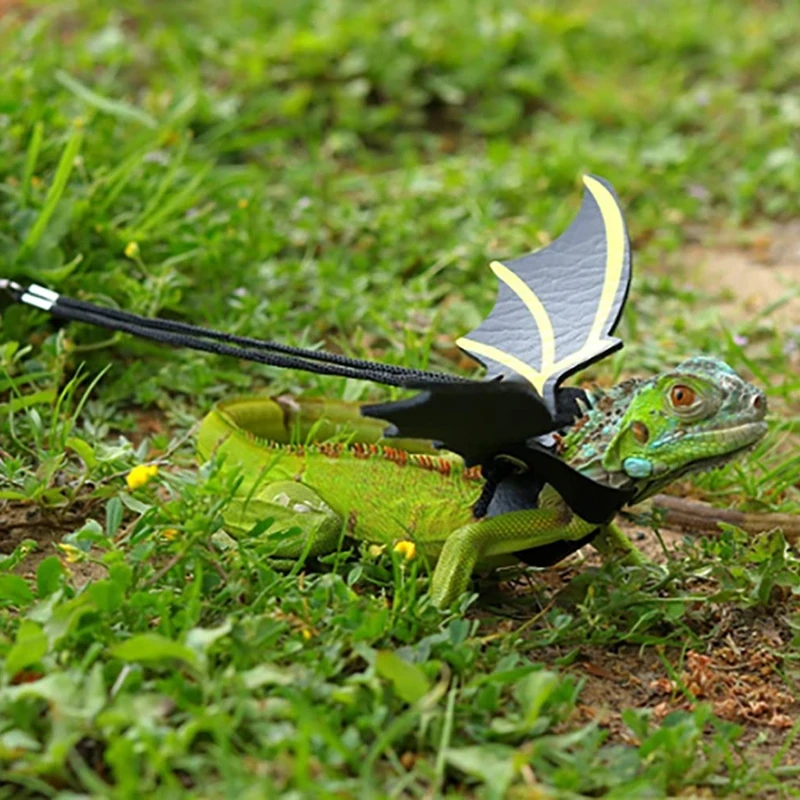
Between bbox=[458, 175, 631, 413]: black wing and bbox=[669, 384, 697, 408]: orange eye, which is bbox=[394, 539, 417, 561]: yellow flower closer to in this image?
bbox=[458, 175, 631, 413]: black wing

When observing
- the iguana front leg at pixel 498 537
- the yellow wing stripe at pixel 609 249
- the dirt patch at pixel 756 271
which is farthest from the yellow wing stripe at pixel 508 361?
the dirt patch at pixel 756 271

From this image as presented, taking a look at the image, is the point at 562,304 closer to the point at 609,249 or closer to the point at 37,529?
the point at 609,249

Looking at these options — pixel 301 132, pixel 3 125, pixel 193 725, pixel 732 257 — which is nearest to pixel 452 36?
pixel 301 132

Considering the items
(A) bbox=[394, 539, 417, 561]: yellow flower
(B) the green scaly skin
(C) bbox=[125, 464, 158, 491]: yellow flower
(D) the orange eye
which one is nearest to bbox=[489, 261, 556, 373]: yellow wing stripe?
(B) the green scaly skin

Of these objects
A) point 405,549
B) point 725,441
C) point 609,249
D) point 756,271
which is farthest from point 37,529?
point 756,271

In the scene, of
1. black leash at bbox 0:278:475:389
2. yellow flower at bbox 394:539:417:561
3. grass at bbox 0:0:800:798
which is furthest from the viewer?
black leash at bbox 0:278:475:389

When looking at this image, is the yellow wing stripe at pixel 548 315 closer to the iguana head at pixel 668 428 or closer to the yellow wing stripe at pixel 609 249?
the yellow wing stripe at pixel 609 249
